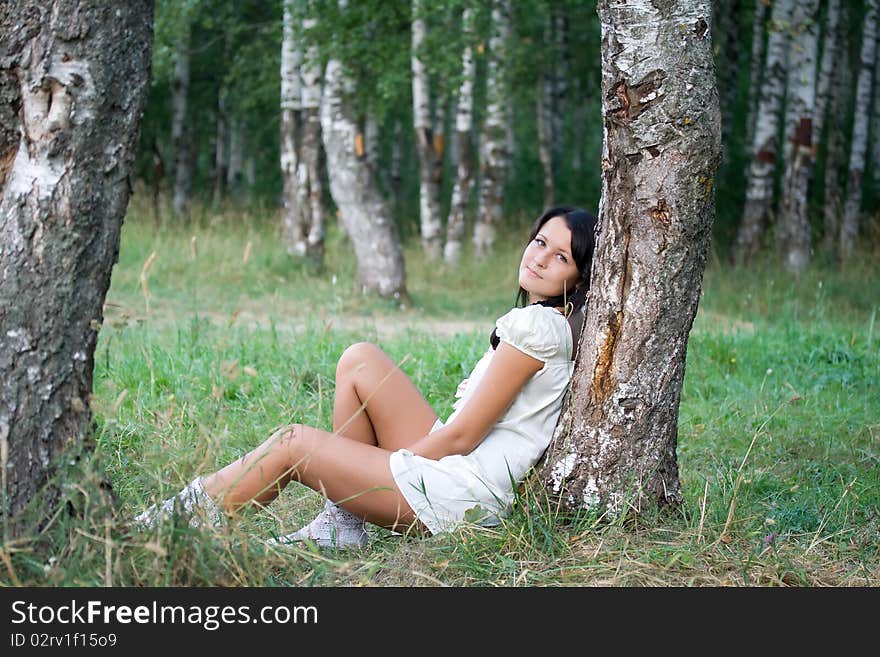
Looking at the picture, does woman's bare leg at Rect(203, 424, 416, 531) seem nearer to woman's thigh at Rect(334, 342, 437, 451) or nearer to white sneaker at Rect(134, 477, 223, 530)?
white sneaker at Rect(134, 477, 223, 530)

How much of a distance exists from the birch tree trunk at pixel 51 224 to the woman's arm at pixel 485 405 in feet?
3.85

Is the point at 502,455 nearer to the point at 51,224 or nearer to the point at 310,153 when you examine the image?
the point at 51,224

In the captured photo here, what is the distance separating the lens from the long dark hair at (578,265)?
3928 millimetres

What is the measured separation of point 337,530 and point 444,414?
2163mm

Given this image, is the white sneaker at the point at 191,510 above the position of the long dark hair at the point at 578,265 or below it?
below

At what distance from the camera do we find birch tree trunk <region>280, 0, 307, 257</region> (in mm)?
13641

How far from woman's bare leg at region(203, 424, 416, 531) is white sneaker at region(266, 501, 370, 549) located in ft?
0.41

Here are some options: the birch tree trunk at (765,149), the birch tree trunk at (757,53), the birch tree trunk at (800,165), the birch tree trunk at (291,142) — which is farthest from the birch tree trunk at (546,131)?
the birch tree trunk at (291,142)

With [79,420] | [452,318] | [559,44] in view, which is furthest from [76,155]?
[559,44]

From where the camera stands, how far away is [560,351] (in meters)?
3.79

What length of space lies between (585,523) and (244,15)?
1918 cm

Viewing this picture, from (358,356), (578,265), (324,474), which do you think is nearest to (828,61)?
(578,265)

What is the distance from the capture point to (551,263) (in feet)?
13.0

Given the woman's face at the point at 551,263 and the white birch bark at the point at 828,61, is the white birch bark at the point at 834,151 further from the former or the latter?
the woman's face at the point at 551,263
